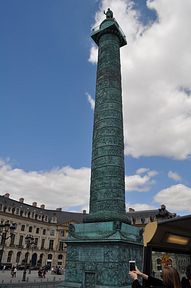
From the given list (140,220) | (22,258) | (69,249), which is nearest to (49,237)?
(22,258)

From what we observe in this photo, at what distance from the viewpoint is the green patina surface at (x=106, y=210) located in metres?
12.6

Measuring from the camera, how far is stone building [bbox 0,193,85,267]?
184ft

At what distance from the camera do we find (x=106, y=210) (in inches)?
565

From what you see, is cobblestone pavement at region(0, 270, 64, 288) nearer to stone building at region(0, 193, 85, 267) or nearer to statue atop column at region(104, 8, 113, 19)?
statue atop column at region(104, 8, 113, 19)

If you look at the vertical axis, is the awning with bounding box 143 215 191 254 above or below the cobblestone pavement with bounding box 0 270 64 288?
above

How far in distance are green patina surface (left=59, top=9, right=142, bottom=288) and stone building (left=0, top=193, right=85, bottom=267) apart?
4223cm

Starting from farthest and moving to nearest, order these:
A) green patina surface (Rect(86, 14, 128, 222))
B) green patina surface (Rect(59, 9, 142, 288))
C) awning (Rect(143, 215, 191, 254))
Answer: green patina surface (Rect(86, 14, 128, 222)), green patina surface (Rect(59, 9, 142, 288)), awning (Rect(143, 215, 191, 254))

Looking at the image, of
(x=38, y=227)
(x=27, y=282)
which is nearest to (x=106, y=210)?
(x=27, y=282)

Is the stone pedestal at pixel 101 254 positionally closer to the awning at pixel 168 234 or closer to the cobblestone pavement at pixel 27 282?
the awning at pixel 168 234

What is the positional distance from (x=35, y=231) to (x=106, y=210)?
2085 inches

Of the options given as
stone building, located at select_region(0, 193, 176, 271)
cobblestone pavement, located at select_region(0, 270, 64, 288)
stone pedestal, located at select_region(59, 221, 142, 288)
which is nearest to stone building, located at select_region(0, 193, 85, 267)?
stone building, located at select_region(0, 193, 176, 271)

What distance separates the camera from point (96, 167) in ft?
51.0

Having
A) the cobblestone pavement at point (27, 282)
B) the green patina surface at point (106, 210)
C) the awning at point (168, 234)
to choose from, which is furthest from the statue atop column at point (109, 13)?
the cobblestone pavement at point (27, 282)

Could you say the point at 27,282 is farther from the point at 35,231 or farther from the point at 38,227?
the point at 38,227
